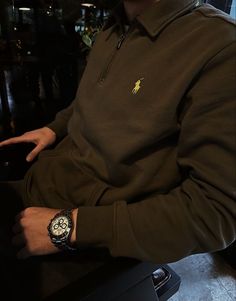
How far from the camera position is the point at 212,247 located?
0.55 meters

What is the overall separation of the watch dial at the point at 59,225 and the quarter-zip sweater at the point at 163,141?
1.3 inches

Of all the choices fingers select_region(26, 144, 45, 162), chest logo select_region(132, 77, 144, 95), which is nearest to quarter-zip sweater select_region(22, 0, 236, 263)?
chest logo select_region(132, 77, 144, 95)

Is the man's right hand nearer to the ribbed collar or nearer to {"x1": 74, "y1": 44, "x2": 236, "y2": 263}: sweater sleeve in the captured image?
{"x1": 74, "y1": 44, "x2": 236, "y2": 263}: sweater sleeve

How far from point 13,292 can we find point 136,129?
1.39 feet

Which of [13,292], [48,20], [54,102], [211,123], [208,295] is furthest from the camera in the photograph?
[54,102]

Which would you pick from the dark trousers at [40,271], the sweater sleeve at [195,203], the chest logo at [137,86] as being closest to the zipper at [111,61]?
the chest logo at [137,86]

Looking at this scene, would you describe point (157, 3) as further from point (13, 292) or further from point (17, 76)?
point (17, 76)

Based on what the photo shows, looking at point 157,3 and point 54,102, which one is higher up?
point 157,3

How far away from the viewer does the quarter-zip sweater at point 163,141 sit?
513 millimetres

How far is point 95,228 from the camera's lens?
583 mm

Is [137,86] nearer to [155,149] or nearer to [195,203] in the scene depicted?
[155,149]

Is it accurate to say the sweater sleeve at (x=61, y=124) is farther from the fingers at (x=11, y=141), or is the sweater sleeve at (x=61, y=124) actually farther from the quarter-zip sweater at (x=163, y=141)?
the quarter-zip sweater at (x=163, y=141)

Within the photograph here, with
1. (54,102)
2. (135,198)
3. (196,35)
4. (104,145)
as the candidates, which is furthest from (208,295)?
(54,102)

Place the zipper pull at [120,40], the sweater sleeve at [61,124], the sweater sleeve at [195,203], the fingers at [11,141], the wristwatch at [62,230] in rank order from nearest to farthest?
the sweater sleeve at [195,203], the wristwatch at [62,230], the zipper pull at [120,40], the fingers at [11,141], the sweater sleeve at [61,124]
